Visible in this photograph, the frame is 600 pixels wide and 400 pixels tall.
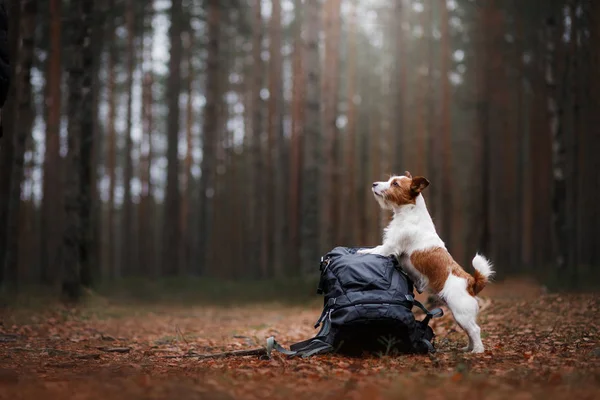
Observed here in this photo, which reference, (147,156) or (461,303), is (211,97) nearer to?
(147,156)

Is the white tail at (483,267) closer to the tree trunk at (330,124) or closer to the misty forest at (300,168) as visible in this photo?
the misty forest at (300,168)

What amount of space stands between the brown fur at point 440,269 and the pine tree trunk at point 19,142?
11.3 meters

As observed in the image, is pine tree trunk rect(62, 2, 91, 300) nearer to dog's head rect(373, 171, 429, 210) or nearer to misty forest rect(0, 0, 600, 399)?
misty forest rect(0, 0, 600, 399)

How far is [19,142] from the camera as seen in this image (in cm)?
1463

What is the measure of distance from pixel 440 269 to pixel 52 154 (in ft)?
56.8

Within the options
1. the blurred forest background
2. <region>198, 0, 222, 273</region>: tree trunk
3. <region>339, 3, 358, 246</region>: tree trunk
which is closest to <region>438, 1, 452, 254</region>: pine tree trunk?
the blurred forest background

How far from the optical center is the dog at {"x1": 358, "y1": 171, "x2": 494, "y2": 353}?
621cm

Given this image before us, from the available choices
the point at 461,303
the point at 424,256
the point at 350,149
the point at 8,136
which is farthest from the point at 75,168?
the point at 350,149

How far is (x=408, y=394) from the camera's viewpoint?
4.09 metres

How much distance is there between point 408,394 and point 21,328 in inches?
280

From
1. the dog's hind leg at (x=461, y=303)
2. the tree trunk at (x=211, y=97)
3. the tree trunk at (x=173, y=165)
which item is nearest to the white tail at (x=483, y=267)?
the dog's hind leg at (x=461, y=303)

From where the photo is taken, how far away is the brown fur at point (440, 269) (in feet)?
20.6

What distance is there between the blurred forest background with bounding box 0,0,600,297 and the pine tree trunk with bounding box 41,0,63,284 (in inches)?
3.0

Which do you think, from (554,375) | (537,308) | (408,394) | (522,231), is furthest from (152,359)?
(522,231)
